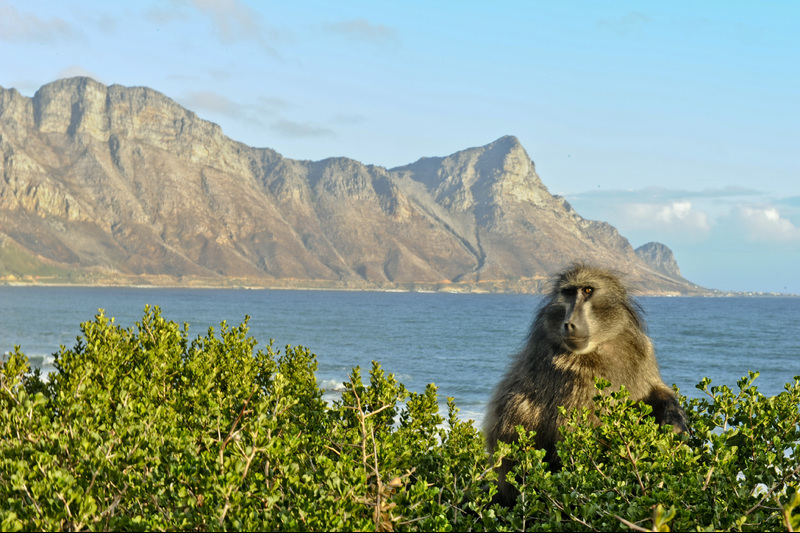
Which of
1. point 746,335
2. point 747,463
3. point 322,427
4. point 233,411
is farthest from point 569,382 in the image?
point 746,335

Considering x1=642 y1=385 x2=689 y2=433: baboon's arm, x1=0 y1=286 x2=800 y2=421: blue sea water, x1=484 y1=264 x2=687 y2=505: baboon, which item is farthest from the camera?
x1=0 y1=286 x2=800 y2=421: blue sea water

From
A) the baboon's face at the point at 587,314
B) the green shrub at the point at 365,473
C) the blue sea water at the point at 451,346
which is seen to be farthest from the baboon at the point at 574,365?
the blue sea water at the point at 451,346

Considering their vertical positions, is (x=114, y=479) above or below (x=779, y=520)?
below

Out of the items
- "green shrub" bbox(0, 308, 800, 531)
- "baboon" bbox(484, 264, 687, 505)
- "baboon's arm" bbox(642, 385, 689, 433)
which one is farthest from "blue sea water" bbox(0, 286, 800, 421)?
"green shrub" bbox(0, 308, 800, 531)

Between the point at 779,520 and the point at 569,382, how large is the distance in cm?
250

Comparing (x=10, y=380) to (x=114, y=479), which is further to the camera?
(x=10, y=380)

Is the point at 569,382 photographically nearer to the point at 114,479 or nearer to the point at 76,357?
the point at 114,479

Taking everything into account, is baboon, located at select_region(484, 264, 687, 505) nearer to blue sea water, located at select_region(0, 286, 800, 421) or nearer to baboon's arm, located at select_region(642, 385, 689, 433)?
baboon's arm, located at select_region(642, 385, 689, 433)

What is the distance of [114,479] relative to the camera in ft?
11.1

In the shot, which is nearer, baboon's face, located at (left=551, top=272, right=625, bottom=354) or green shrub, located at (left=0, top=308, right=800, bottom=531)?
green shrub, located at (left=0, top=308, right=800, bottom=531)

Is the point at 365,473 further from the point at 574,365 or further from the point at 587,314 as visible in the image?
the point at 587,314

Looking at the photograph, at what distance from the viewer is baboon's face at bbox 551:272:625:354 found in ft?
17.6

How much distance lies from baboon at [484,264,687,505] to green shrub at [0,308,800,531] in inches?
25.2

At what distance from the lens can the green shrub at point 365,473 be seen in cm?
283
